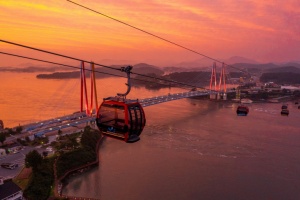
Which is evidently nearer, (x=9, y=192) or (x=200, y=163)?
(x=9, y=192)

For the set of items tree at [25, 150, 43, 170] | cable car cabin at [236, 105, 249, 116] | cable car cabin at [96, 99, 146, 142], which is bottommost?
tree at [25, 150, 43, 170]

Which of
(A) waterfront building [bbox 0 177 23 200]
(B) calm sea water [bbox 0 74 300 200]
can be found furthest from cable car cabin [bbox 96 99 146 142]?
(B) calm sea water [bbox 0 74 300 200]

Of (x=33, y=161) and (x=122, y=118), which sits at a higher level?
(x=122, y=118)

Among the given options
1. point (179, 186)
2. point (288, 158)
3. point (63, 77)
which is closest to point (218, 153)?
point (288, 158)

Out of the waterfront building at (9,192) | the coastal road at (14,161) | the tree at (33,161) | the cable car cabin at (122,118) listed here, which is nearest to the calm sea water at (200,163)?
the tree at (33,161)

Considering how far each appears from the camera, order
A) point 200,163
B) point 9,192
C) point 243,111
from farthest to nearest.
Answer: point 243,111 < point 200,163 < point 9,192

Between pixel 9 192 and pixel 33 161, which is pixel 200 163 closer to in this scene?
pixel 33 161

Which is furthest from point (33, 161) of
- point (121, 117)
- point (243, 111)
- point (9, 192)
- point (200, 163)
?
Result: point (243, 111)

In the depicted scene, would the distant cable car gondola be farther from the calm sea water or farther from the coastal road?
the coastal road

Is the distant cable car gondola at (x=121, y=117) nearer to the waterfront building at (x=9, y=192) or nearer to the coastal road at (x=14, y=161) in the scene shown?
the waterfront building at (x=9, y=192)
